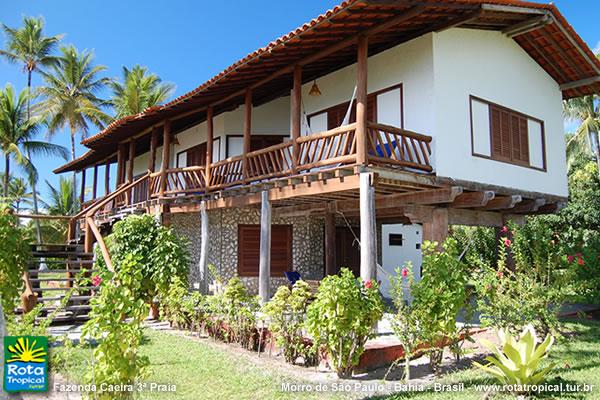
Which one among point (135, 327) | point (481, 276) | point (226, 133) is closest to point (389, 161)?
point (481, 276)

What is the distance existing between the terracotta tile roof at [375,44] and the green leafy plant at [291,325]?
4386mm

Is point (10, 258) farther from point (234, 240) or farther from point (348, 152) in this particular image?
point (234, 240)

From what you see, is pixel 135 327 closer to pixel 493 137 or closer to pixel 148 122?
pixel 493 137

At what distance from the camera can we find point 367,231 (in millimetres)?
7598

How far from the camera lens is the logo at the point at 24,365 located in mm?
3797

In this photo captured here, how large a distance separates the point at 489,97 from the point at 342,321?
6.45 meters

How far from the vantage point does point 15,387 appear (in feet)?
12.5

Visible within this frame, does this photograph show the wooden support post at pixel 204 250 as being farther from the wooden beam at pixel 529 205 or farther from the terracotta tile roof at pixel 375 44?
the wooden beam at pixel 529 205

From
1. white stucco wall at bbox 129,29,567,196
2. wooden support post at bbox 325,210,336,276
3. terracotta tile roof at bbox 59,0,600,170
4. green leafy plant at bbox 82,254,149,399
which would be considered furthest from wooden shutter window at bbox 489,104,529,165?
green leafy plant at bbox 82,254,149,399

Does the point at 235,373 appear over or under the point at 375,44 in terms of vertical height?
under

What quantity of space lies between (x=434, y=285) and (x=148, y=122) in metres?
10.4

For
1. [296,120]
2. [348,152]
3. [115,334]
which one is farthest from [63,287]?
[115,334]

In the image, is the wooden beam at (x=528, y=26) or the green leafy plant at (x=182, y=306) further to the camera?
the wooden beam at (x=528, y=26)

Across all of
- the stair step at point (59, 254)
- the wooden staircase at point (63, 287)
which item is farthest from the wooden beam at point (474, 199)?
the stair step at point (59, 254)
